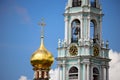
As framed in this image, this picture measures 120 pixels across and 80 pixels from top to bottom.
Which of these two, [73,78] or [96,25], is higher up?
[96,25]

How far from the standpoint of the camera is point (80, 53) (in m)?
61.8

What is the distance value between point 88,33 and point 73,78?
3.45 metres

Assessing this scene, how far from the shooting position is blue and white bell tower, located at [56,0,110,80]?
61.7 m

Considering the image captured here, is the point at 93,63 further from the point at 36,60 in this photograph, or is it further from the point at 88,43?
the point at 36,60

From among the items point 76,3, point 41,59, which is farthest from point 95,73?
point 41,59

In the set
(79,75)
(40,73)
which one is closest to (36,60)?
(40,73)

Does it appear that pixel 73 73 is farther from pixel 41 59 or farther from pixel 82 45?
pixel 41 59

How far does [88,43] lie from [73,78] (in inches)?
111

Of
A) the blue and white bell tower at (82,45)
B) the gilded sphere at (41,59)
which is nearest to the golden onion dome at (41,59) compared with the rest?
the gilded sphere at (41,59)

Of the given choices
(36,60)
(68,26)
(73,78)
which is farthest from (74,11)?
(36,60)

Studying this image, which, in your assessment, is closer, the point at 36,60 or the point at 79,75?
the point at 36,60

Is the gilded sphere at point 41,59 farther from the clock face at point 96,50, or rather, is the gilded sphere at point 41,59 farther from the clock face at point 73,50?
the clock face at point 96,50

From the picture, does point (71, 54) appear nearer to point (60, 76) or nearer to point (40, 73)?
point (60, 76)

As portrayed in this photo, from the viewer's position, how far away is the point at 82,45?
61.9 meters
